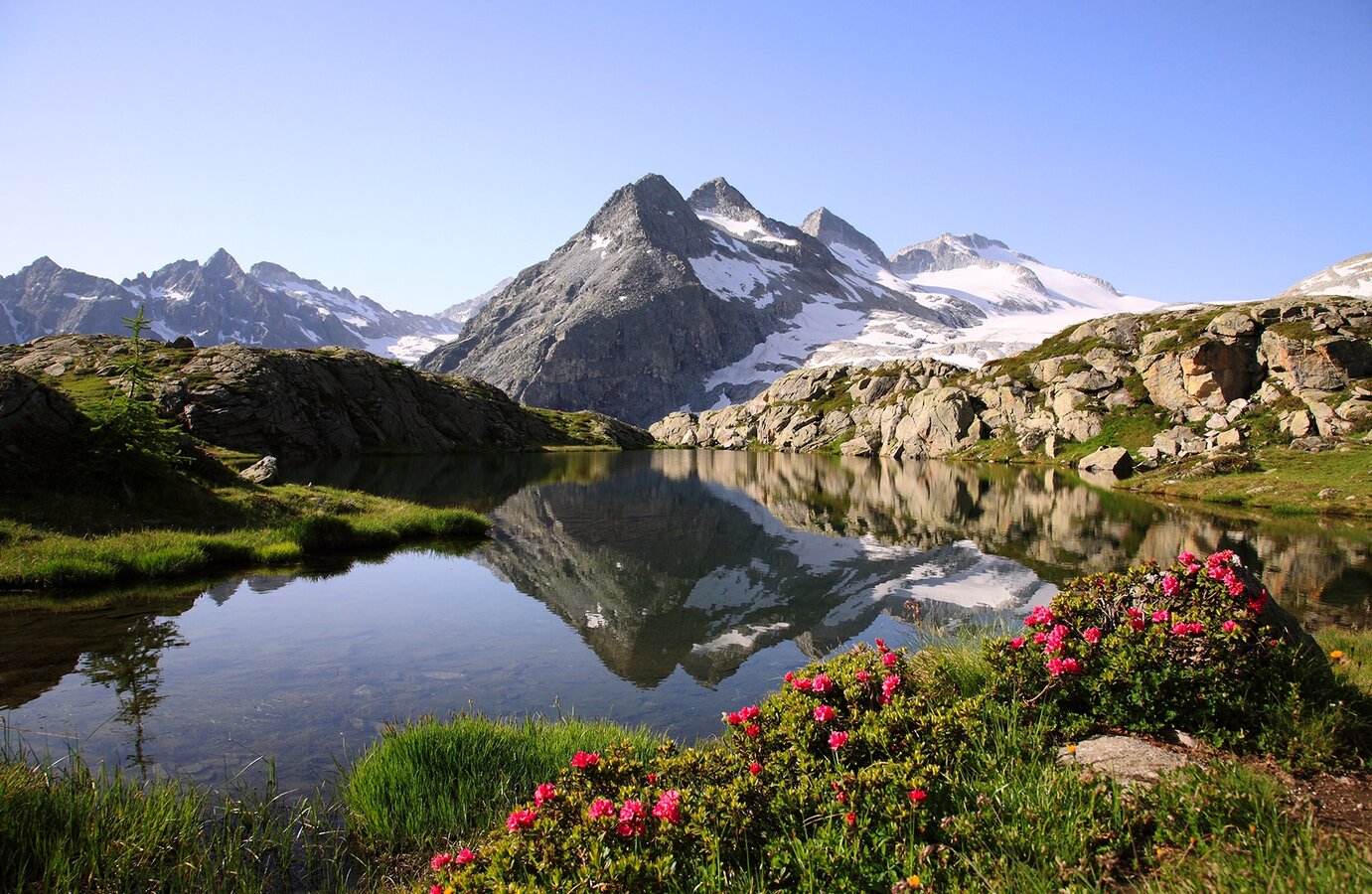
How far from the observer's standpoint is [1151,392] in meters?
88.1

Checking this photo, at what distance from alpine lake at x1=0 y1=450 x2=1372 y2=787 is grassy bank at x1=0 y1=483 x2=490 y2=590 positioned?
2.06m

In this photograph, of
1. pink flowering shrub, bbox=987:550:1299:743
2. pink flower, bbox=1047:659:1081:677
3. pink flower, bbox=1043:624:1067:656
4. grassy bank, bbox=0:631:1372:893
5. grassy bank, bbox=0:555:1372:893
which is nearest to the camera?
grassy bank, bbox=0:631:1372:893

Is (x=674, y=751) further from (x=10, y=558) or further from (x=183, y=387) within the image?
(x=183, y=387)

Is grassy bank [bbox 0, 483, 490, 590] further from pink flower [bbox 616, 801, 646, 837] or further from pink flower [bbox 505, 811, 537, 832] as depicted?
pink flower [bbox 616, 801, 646, 837]

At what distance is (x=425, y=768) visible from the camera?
29.4 feet

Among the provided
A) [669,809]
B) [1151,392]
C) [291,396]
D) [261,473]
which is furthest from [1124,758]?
[291,396]

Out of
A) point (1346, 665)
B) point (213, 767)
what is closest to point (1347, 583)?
point (1346, 665)

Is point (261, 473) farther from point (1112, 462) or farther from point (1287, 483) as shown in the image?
point (1112, 462)

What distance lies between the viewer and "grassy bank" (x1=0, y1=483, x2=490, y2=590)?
64.0ft

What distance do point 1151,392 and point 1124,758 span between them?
101 metres

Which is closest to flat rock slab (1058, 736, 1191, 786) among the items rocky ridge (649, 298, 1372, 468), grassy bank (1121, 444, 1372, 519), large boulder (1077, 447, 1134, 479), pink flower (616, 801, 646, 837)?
pink flower (616, 801, 646, 837)

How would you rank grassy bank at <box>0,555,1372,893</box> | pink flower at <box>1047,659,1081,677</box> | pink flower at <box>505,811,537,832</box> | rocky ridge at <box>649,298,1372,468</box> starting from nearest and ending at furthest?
grassy bank at <box>0,555,1372,893</box>
pink flower at <box>505,811,537,832</box>
pink flower at <box>1047,659,1081,677</box>
rocky ridge at <box>649,298,1372,468</box>

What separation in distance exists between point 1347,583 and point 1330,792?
82.7 feet

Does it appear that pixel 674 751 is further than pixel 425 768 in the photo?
No
